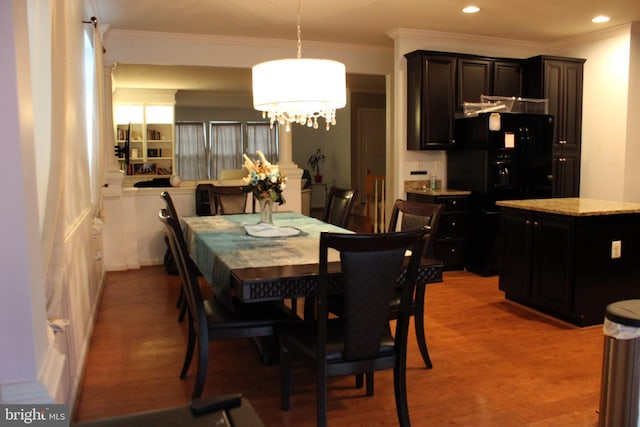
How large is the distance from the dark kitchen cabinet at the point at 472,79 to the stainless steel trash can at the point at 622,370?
3.80 meters

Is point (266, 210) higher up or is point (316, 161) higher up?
point (316, 161)

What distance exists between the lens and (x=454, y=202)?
5438mm

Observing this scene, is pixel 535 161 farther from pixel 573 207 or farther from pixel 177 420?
pixel 177 420

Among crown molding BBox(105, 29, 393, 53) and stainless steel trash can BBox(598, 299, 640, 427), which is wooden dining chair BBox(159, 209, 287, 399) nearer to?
stainless steel trash can BBox(598, 299, 640, 427)

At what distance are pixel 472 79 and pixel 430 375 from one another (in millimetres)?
3776

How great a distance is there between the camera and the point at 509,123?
531 centimetres

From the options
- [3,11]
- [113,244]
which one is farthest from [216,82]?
[3,11]

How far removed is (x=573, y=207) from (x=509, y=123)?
1.68m

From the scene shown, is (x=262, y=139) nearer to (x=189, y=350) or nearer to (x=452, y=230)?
(x=452, y=230)

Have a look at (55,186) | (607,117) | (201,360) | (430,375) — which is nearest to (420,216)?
(430,375)

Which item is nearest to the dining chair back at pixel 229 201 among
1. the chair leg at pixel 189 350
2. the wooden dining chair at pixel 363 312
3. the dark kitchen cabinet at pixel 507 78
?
the chair leg at pixel 189 350

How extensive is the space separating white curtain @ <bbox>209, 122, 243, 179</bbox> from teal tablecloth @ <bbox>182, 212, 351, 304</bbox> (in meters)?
8.16

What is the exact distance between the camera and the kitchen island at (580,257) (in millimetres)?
3684

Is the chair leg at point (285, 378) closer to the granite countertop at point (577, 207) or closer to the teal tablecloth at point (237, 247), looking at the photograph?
the teal tablecloth at point (237, 247)
